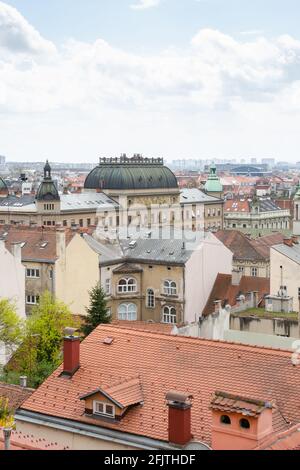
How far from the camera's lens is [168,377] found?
73.3 ft

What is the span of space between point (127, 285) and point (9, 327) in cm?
1538

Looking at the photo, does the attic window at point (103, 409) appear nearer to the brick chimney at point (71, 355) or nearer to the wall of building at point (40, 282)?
the brick chimney at point (71, 355)

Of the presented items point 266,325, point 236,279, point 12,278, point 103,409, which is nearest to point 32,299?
point 12,278

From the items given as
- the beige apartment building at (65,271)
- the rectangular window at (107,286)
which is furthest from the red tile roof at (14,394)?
the rectangular window at (107,286)

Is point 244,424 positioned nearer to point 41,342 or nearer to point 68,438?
point 68,438

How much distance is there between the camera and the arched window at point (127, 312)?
5750cm

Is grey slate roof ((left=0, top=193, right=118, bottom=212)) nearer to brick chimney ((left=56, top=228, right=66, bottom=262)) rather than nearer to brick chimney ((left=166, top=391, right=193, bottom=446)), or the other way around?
brick chimney ((left=56, top=228, right=66, bottom=262))

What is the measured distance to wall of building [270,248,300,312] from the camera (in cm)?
5222

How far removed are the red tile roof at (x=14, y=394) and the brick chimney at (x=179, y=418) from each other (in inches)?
440

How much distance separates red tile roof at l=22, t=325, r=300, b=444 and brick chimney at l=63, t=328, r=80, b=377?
9.4 inches

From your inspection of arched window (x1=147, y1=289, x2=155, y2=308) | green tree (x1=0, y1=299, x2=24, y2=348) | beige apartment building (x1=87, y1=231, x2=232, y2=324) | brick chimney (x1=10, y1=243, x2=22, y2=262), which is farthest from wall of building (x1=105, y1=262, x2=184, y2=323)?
green tree (x1=0, y1=299, x2=24, y2=348)

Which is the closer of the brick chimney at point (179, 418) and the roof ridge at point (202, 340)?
the brick chimney at point (179, 418)
